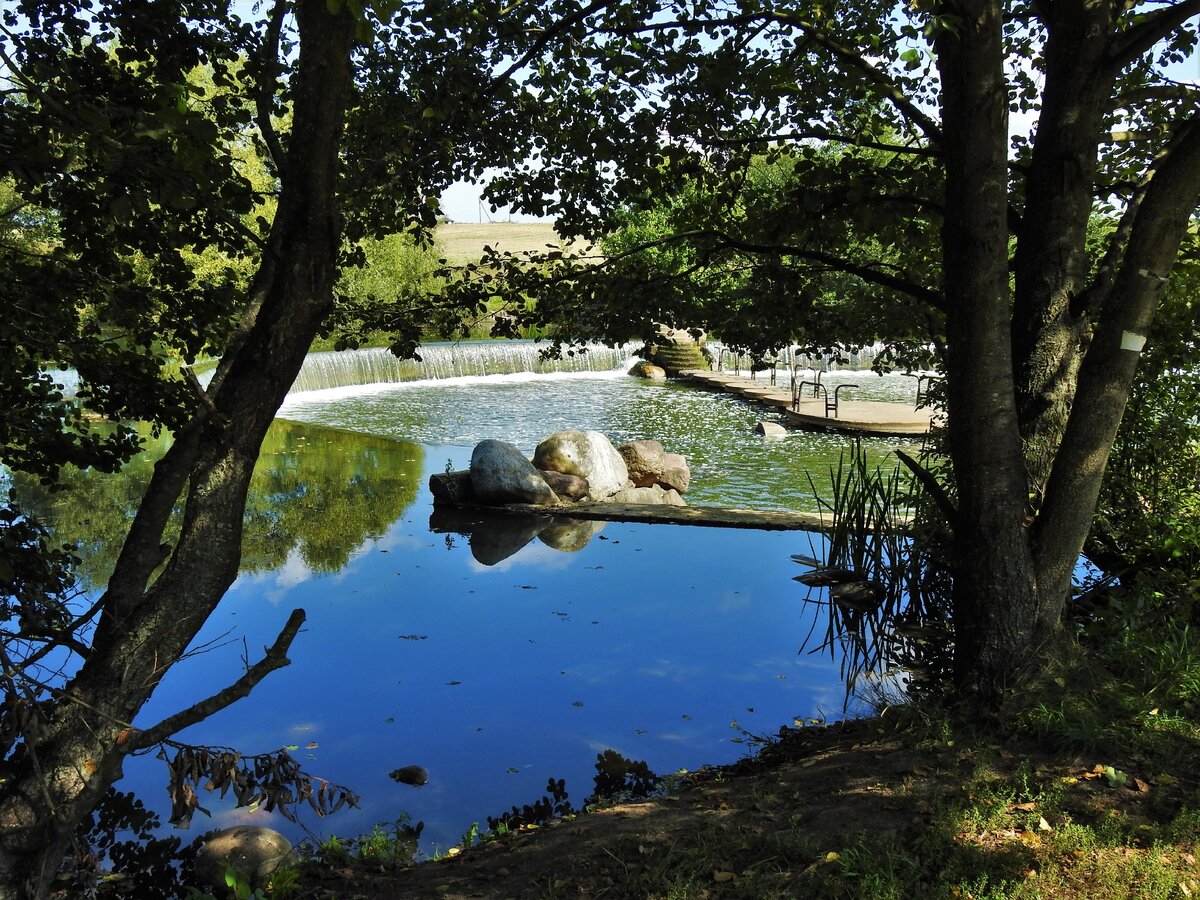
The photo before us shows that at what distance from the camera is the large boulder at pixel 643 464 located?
13578mm

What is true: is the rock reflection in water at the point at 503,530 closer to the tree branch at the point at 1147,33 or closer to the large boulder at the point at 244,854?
the large boulder at the point at 244,854

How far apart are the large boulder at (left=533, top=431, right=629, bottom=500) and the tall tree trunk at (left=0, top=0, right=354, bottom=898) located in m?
9.10

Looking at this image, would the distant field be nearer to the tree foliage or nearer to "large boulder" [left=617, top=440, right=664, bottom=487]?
"large boulder" [left=617, top=440, right=664, bottom=487]

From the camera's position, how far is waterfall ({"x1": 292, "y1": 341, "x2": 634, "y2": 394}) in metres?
27.5

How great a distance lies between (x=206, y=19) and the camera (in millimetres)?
5113

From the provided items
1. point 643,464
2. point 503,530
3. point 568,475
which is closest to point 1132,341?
point 503,530

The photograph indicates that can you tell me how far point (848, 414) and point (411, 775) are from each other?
49.7 feet

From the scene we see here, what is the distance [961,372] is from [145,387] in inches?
154

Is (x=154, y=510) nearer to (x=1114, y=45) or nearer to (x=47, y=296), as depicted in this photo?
(x=47, y=296)

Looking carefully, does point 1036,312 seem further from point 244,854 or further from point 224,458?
point 244,854

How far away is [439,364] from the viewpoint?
29844 mm

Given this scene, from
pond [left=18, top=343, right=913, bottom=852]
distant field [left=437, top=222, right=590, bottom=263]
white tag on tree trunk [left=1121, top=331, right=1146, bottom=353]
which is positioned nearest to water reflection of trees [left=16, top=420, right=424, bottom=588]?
pond [left=18, top=343, right=913, bottom=852]

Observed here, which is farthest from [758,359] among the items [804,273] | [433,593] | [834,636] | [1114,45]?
[433,593]

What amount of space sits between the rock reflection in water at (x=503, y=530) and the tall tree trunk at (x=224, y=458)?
597cm
